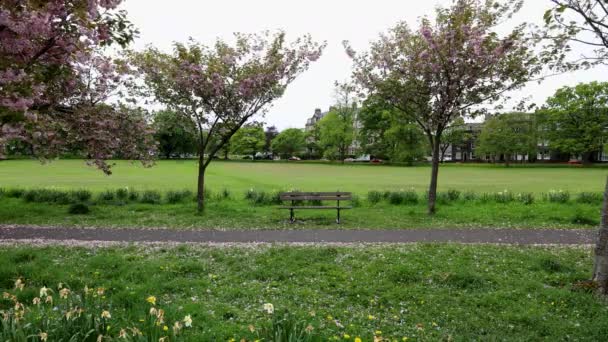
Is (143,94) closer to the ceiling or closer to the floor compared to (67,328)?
closer to the ceiling

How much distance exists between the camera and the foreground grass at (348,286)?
14.3 feet

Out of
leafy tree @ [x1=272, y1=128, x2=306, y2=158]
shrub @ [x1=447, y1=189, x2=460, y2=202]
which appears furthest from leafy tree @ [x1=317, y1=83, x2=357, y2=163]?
shrub @ [x1=447, y1=189, x2=460, y2=202]

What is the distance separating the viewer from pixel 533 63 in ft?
39.5

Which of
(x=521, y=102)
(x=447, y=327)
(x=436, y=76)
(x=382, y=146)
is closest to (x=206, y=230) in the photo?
(x=447, y=327)

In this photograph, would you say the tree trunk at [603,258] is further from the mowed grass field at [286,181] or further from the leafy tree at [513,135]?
the leafy tree at [513,135]

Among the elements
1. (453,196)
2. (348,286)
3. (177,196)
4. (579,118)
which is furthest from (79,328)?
(579,118)

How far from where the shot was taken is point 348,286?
18.4ft

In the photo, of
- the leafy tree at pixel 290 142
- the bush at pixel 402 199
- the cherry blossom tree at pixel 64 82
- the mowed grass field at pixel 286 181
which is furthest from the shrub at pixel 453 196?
the leafy tree at pixel 290 142

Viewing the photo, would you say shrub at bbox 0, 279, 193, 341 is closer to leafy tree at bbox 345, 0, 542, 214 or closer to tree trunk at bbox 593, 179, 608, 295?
tree trunk at bbox 593, 179, 608, 295

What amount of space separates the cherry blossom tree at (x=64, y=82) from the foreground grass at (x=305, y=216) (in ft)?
6.25

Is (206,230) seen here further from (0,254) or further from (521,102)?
(521,102)

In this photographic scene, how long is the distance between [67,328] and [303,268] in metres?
3.67

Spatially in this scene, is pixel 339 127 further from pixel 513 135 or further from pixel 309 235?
pixel 309 235

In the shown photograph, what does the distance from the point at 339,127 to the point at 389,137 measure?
35.7ft
